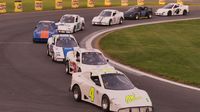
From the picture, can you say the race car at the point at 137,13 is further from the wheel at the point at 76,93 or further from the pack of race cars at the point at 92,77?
the wheel at the point at 76,93

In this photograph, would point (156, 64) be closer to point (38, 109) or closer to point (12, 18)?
point (38, 109)

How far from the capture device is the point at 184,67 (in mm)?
30906

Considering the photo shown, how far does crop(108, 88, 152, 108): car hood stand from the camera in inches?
772

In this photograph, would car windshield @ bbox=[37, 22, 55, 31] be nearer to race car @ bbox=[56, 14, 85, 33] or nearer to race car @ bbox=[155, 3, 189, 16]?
race car @ bbox=[56, 14, 85, 33]

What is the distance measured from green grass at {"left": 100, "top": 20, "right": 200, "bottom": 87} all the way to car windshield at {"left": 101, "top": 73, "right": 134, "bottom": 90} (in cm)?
625

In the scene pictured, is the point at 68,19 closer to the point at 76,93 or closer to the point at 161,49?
the point at 161,49

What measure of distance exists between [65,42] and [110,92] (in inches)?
533

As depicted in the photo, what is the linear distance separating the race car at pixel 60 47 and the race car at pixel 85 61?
3512mm

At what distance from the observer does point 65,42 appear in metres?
33.6

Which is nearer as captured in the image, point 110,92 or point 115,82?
point 110,92

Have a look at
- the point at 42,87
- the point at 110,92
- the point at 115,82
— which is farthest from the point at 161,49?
the point at 110,92

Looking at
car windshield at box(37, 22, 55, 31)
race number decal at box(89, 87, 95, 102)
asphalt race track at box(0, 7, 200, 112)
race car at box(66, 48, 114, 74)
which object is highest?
car windshield at box(37, 22, 55, 31)

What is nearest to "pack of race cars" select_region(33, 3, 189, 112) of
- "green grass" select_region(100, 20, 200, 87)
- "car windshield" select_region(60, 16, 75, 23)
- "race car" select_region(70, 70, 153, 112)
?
"race car" select_region(70, 70, 153, 112)

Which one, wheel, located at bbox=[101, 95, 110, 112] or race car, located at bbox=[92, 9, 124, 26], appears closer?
wheel, located at bbox=[101, 95, 110, 112]
